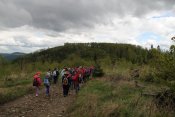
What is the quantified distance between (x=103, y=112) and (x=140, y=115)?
1.45 meters

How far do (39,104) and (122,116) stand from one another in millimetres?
4608

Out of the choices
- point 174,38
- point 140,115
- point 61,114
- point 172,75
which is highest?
point 174,38

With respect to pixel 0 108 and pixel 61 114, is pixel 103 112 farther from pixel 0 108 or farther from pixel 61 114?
pixel 0 108

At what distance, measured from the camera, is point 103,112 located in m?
4.58

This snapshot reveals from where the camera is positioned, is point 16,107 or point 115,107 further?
point 16,107

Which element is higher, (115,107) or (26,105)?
(115,107)

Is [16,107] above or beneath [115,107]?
beneath

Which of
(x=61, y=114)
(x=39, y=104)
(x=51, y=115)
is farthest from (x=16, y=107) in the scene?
(x=61, y=114)

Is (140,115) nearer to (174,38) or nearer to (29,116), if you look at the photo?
(174,38)

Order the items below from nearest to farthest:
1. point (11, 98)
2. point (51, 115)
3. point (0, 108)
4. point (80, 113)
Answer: point (80, 113) → point (51, 115) → point (0, 108) → point (11, 98)

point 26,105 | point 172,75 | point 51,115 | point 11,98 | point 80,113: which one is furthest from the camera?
point 11,98

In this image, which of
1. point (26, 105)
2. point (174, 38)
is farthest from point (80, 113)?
point (174, 38)

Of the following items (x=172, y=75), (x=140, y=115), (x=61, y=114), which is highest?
(x=172, y=75)

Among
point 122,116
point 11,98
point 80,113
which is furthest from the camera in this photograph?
point 11,98
